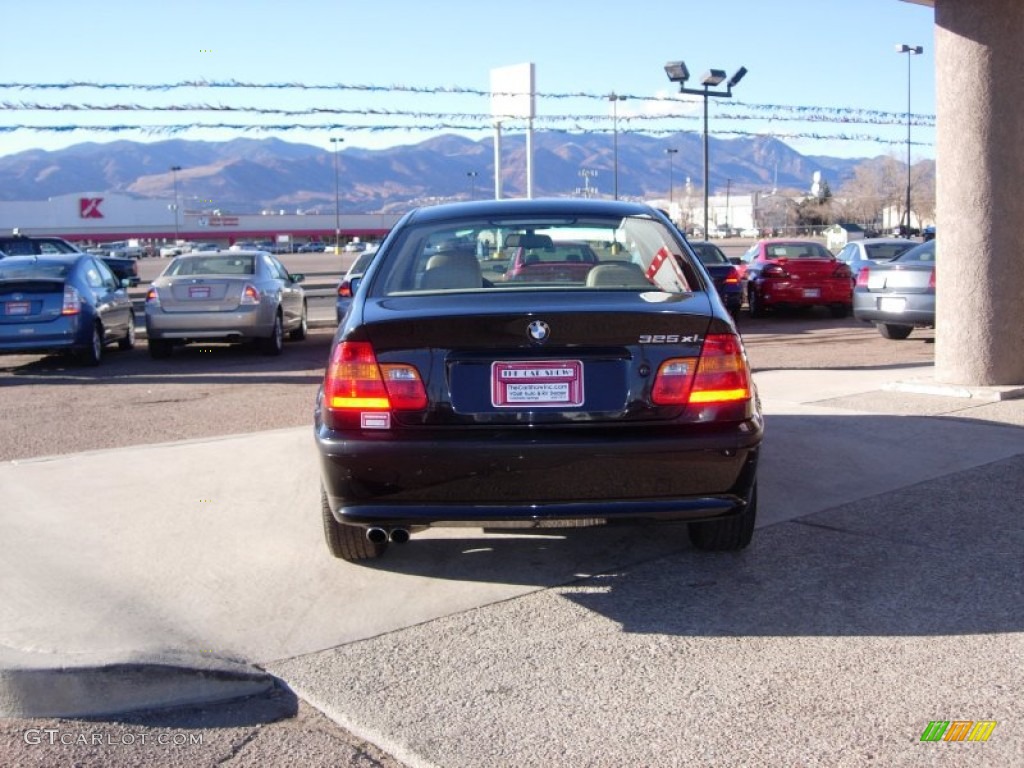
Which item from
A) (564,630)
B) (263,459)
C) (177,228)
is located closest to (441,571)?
(564,630)

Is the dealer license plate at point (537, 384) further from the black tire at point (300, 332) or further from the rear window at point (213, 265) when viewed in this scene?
the black tire at point (300, 332)

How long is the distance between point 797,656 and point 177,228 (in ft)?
385

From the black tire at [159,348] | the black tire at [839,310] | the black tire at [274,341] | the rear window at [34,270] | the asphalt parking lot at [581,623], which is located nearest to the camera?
the asphalt parking lot at [581,623]

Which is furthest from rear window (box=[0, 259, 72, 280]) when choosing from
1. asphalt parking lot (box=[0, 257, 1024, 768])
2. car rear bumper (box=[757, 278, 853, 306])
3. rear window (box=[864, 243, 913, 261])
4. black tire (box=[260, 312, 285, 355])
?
rear window (box=[864, 243, 913, 261])

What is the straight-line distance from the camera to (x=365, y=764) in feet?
11.3

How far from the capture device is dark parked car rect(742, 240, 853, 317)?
20.3 metres

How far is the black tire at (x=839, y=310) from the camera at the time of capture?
826 inches

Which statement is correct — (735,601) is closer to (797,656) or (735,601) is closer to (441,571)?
(797,656)

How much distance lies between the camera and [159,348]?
14.7 m

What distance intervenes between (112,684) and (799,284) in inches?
701

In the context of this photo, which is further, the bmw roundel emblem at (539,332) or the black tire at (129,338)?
the black tire at (129,338)

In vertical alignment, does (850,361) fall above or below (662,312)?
below

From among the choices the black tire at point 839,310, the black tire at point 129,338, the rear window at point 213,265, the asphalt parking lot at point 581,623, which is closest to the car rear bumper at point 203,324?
the rear window at point 213,265

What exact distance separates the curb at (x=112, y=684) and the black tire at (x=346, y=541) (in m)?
1.11
